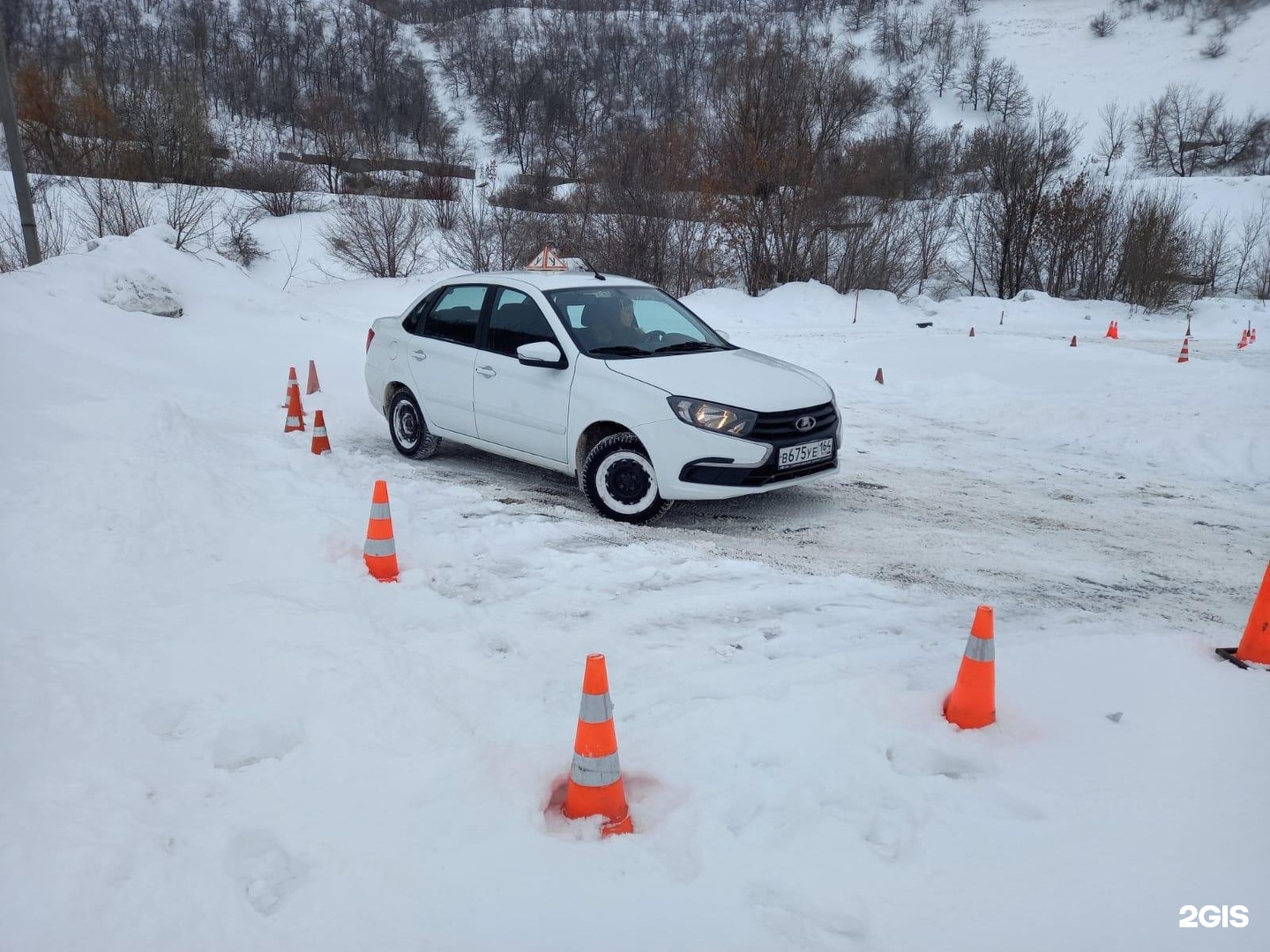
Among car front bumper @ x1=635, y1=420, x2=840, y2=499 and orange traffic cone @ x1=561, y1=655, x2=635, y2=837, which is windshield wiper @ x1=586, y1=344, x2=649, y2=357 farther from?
orange traffic cone @ x1=561, y1=655, x2=635, y2=837

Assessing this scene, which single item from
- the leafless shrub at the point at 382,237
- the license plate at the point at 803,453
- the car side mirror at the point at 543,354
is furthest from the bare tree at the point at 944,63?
the car side mirror at the point at 543,354

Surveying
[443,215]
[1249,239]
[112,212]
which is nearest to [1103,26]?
[1249,239]

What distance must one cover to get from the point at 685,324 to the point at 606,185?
80.0 feet

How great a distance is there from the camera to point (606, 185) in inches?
1167

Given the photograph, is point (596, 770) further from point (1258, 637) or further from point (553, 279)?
point (553, 279)

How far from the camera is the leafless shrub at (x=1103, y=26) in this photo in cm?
8525

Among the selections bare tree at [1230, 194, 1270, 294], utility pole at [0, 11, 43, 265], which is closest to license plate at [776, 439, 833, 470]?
utility pole at [0, 11, 43, 265]

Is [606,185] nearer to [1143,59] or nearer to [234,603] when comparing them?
[234,603]

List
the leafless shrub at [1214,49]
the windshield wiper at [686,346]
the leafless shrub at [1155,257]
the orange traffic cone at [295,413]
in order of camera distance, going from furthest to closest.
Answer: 1. the leafless shrub at [1214,49]
2. the leafless shrub at [1155,257]
3. the orange traffic cone at [295,413]
4. the windshield wiper at [686,346]

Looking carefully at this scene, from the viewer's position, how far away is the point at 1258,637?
3848 millimetres

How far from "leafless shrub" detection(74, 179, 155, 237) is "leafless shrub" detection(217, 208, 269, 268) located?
6.91 metres

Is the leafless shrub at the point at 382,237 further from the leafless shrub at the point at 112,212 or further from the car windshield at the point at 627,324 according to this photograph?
the car windshield at the point at 627,324

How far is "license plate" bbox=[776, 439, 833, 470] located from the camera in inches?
228

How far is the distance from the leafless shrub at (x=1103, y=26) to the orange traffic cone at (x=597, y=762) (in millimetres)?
105354
